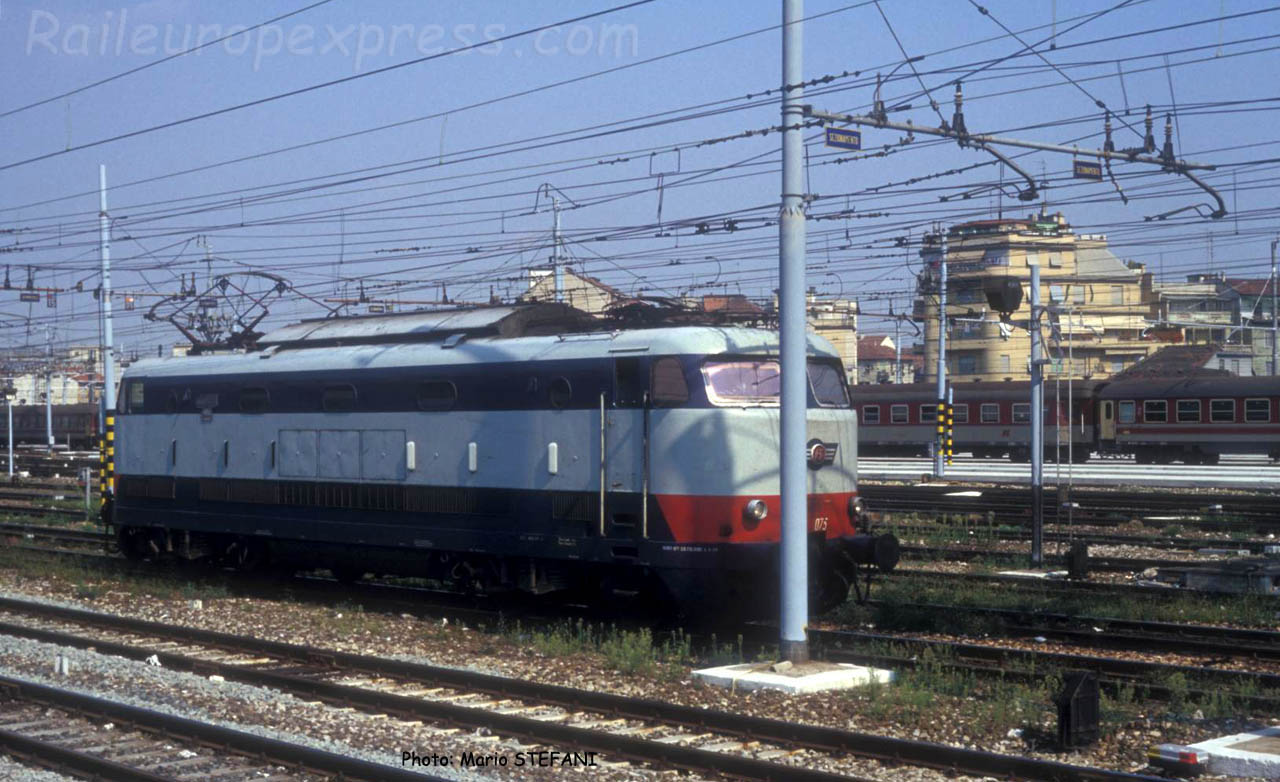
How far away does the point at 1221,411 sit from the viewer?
154 feet

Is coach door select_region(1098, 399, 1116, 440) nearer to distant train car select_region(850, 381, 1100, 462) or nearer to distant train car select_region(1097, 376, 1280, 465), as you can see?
distant train car select_region(1097, 376, 1280, 465)

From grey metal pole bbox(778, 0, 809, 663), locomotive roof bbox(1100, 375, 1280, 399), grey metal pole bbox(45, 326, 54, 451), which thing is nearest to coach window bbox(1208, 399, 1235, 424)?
locomotive roof bbox(1100, 375, 1280, 399)

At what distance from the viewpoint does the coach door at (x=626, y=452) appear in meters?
14.0

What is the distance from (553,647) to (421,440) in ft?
12.5

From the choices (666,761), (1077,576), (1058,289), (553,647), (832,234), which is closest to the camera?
(666,761)

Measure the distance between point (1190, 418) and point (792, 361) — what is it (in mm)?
40110

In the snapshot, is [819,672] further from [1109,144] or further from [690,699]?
[1109,144]

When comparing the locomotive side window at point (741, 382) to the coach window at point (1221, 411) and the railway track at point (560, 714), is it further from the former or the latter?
the coach window at point (1221, 411)

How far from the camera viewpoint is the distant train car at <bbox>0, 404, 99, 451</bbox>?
7225 cm

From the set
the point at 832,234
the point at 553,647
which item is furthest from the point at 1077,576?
the point at 832,234

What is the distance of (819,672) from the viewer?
12.1 metres

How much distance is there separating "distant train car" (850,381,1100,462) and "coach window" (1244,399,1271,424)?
6128 mm

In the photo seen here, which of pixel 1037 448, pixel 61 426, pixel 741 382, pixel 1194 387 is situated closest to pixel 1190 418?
pixel 1194 387

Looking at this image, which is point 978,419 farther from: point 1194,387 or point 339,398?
point 339,398
